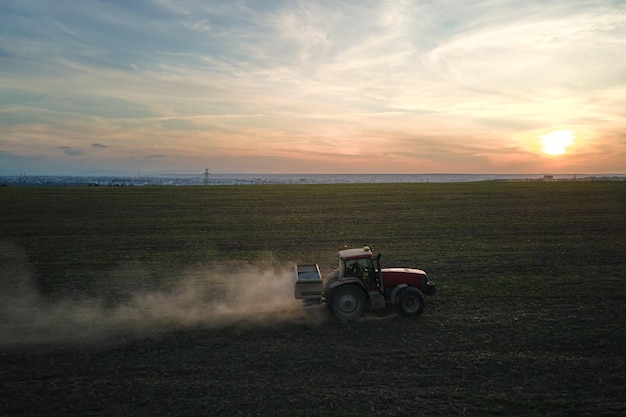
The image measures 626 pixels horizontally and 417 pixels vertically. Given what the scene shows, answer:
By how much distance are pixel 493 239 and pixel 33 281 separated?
22.3 m

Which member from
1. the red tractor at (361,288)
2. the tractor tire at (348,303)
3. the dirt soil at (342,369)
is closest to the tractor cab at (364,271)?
the red tractor at (361,288)

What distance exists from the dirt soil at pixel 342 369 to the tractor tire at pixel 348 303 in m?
0.30

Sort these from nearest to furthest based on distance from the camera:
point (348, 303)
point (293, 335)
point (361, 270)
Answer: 1. point (293, 335)
2. point (348, 303)
3. point (361, 270)

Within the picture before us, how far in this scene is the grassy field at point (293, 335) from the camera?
8578 mm

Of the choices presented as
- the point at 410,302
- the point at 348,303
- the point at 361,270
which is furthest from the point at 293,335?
the point at 410,302

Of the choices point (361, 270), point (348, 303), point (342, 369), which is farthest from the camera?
point (361, 270)

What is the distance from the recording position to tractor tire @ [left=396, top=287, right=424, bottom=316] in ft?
41.8

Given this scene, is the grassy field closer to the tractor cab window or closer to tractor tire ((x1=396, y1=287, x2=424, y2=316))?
tractor tire ((x1=396, y1=287, x2=424, y2=316))

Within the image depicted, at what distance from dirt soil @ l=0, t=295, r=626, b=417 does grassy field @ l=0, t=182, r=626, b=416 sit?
1.6 inches

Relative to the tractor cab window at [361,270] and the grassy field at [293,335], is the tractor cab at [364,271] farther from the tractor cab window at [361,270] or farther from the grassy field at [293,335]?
the grassy field at [293,335]

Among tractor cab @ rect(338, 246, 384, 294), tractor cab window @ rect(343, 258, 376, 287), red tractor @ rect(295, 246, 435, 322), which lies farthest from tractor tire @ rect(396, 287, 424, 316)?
tractor cab window @ rect(343, 258, 376, 287)

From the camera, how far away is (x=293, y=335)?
11648 millimetres

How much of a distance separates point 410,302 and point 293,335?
3.45m

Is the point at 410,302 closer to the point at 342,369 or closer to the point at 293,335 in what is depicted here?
the point at 293,335
